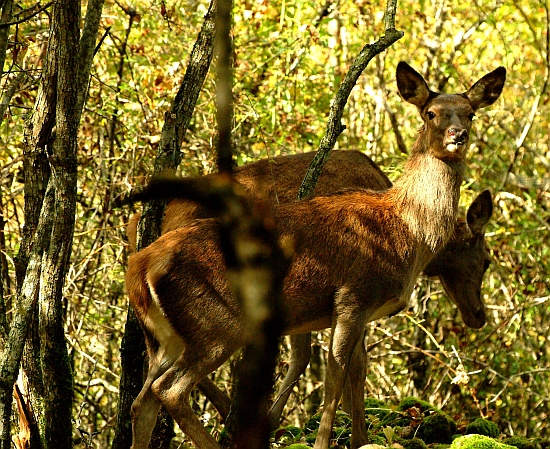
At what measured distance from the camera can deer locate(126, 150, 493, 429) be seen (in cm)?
853

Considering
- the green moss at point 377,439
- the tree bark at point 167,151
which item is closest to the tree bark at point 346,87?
the tree bark at point 167,151

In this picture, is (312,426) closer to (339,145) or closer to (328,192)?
(328,192)

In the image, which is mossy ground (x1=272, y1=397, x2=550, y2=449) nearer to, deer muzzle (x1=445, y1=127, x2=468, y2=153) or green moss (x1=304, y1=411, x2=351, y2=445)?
green moss (x1=304, y1=411, x2=351, y2=445)

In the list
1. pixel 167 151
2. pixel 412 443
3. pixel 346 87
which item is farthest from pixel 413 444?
pixel 167 151

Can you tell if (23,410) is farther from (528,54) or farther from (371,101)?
(528,54)

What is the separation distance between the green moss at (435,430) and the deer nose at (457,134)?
234 centimetres

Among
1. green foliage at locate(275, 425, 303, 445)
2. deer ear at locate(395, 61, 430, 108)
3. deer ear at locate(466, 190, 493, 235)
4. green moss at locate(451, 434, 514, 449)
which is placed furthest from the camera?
deer ear at locate(466, 190, 493, 235)

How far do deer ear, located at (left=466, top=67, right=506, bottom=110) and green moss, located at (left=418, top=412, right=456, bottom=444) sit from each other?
2.70 m

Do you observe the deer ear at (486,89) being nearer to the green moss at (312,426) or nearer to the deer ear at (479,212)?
the deer ear at (479,212)

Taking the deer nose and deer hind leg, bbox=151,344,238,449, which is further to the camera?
the deer nose

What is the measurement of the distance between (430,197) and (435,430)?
76.5 inches

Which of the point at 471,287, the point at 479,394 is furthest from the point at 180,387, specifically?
the point at 479,394

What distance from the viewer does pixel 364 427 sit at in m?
7.42

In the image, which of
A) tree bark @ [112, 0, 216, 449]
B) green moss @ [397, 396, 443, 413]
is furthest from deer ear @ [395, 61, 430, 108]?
green moss @ [397, 396, 443, 413]
